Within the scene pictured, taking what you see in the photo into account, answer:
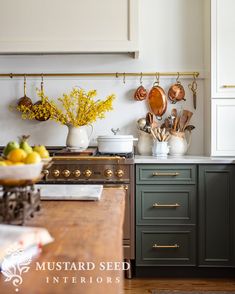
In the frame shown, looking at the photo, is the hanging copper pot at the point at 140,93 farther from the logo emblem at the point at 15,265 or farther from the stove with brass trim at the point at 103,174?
the logo emblem at the point at 15,265

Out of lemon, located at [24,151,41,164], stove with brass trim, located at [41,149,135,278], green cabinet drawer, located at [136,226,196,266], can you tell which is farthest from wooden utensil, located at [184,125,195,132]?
lemon, located at [24,151,41,164]

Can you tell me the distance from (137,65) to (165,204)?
3.92 ft

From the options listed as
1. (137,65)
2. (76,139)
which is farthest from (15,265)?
(137,65)

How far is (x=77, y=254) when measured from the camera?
0.85 meters

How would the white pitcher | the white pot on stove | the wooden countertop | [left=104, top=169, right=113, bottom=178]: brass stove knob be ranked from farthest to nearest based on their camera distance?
1. the white pitcher
2. the white pot on stove
3. [left=104, top=169, right=113, bottom=178]: brass stove knob
4. the wooden countertop

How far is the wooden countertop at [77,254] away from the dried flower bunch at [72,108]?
1.89 metres

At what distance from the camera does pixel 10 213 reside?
1069 mm

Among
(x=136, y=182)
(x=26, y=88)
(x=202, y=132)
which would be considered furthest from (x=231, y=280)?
(x=26, y=88)

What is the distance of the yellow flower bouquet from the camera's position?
3.09 m

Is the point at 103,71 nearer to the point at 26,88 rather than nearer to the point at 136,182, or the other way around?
the point at 26,88

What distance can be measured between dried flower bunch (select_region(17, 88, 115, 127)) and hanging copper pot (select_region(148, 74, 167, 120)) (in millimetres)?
314

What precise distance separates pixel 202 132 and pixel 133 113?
586 mm

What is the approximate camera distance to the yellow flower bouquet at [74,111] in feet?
10.1

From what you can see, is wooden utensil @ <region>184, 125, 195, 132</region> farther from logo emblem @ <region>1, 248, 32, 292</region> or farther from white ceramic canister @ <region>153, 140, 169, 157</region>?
logo emblem @ <region>1, 248, 32, 292</region>
